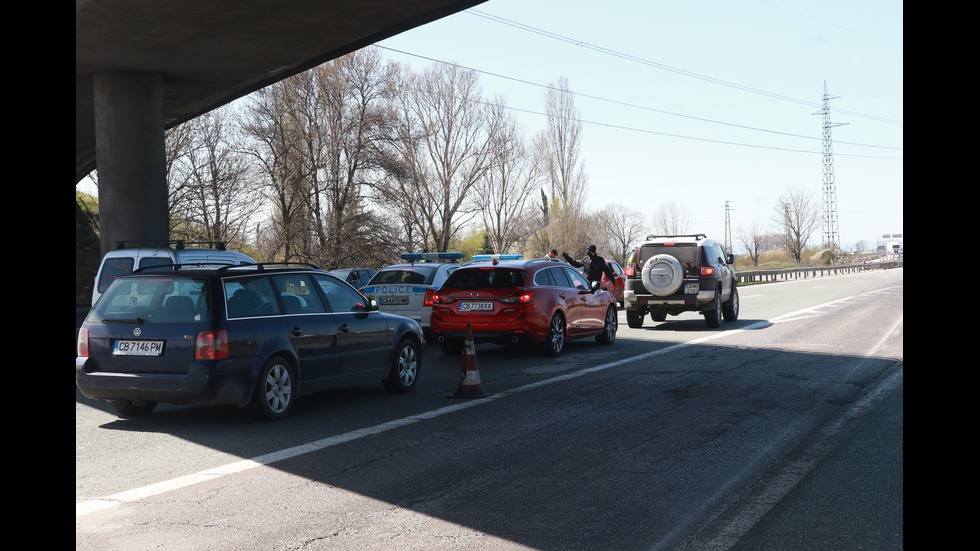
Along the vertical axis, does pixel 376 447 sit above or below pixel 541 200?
below

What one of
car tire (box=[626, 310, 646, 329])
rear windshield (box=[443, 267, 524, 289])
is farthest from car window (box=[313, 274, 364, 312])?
car tire (box=[626, 310, 646, 329])

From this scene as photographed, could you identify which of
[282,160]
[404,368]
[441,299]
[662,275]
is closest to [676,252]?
[662,275]

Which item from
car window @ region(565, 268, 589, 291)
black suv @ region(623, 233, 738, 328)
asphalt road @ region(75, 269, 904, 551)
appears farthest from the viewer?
black suv @ region(623, 233, 738, 328)

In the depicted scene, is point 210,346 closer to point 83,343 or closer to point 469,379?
point 83,343

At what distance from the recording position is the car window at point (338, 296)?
9.90 meters

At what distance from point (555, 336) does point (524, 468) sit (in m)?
7.91

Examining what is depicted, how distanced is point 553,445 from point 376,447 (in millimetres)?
1488

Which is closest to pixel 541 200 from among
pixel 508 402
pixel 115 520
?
pixel 508 402

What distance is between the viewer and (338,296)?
397 inches

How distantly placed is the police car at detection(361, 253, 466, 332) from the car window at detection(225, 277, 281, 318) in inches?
292

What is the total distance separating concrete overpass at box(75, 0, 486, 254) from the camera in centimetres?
1416

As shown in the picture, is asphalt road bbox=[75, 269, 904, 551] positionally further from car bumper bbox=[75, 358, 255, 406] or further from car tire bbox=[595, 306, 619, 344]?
car tire bbox=[595, 306, 619, 344]
